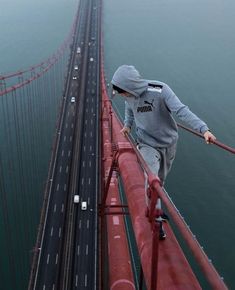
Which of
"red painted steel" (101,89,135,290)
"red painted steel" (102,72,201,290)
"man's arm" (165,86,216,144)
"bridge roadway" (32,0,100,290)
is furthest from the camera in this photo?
"bridge roadway" (32,0,100,290)

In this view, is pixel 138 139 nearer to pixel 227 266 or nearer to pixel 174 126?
pixel 174 126

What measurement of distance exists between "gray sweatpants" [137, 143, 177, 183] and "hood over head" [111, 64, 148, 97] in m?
0.53

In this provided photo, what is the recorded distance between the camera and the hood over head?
129 inches

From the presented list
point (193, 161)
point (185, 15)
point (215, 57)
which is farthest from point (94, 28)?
point (193, 161)

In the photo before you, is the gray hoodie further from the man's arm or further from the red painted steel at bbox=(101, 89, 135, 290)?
the red painted steel at bbox=(101, 89, 135, 290)

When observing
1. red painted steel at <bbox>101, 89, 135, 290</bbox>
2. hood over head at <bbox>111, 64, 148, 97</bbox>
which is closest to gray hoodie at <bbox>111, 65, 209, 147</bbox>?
hood over head at <bbox>111, 64, 148, 97</bbox>

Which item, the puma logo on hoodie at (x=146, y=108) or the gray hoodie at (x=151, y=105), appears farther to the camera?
the puma logo on hoodie at (x=146, y=108)

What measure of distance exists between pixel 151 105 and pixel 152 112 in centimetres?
7

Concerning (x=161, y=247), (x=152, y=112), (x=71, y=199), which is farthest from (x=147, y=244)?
(x=71, y=199)

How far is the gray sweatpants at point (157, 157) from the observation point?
3.46 metres

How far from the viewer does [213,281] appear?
138 centimetres

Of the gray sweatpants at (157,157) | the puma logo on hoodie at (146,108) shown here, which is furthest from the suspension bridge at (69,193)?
the puma logo on hoodie at (146,108)

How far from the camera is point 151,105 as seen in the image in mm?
3486

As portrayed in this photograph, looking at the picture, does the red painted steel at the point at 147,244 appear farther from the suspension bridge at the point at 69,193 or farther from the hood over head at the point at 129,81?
the hood over head at the point at 129,81
